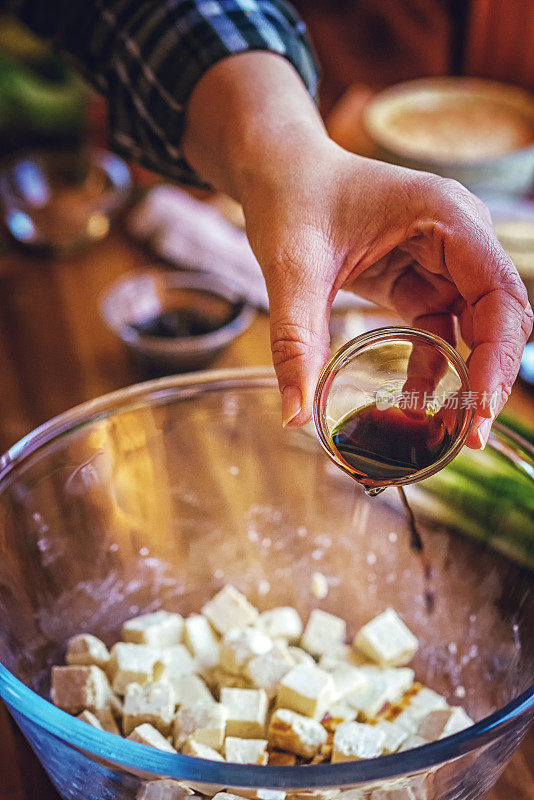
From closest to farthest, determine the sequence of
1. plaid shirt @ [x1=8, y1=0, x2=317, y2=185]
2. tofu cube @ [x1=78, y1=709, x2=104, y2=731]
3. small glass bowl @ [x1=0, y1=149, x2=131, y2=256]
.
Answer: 1. tofu cube @ [x1=78, y1=709, x2=104, y2=731]
2. plaid shirt @ [x1=8, y1=0, x2=317, y2=185]
3. small glass bowl @ [x1=0, y1=149, x2=131, y2=256]

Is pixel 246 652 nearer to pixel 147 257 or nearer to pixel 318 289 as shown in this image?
pixel 318 289

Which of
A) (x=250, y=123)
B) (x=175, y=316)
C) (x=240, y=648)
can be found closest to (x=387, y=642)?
(x=240, y=648)

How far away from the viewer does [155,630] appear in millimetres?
977

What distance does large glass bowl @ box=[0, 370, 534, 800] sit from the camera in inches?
35.3

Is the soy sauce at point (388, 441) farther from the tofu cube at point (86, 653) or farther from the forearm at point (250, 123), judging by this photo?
the tofu cube at point (86, 653)

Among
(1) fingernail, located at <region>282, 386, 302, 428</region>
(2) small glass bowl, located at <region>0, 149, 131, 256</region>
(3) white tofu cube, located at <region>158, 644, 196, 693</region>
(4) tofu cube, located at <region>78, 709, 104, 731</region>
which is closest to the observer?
(1) fingernail, located at <region>282, 386, 302, 428</region>

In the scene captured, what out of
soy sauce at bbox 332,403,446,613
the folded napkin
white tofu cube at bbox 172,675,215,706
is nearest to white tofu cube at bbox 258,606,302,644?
white tofu cube at bbox 172,675,215,706

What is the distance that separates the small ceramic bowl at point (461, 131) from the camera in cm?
168

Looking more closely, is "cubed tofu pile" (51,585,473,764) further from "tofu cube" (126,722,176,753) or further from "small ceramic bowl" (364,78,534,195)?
"small ceramic bowl" (364,78,534,195)

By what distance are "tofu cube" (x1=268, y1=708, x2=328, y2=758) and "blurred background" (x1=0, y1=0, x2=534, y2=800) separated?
531 millimetres

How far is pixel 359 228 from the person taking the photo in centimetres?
81

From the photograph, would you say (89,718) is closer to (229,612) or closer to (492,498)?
(229,612)

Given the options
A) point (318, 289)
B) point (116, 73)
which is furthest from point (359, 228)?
point (116, 73)

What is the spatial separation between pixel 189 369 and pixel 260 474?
40cm
